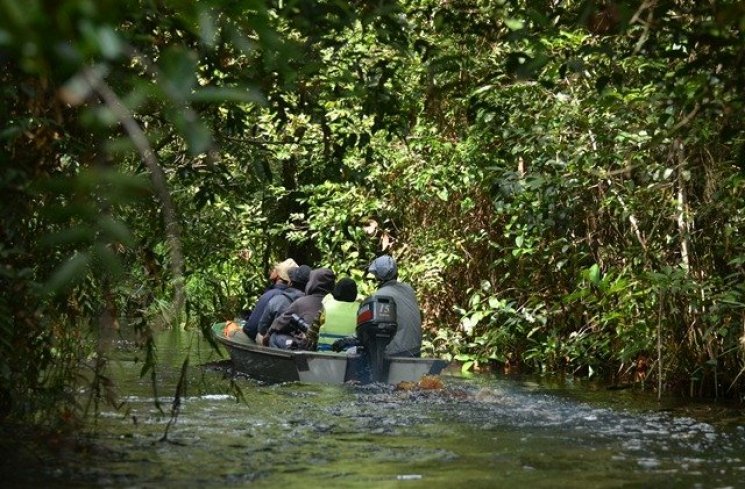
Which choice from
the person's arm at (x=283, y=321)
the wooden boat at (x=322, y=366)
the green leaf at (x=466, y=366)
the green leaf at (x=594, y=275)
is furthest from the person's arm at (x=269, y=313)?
the green leaf at (x=594, y=275)

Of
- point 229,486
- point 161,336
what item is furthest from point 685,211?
point 161,336

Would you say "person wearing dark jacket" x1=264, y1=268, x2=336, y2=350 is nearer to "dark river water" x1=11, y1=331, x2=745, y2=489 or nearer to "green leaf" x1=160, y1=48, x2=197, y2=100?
"dark river water" x1=11, y1=331, x2=745, y2=489

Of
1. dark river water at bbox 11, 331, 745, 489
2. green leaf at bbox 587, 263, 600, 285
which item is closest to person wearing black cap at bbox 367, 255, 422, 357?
dark river water at bbox 11, 331, 745, 489

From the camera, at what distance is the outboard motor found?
1247cm

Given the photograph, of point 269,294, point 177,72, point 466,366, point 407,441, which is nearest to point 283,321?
point 269,294

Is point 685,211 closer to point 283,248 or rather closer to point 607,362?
point 607,362

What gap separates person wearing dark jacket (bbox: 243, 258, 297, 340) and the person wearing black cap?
3132 mm

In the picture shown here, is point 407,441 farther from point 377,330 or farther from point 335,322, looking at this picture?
point 335,322

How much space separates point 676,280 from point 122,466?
6.38m

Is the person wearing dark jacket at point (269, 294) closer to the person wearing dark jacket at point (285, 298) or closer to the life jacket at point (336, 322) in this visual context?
the person wearing dark jacket at point (285, 298)

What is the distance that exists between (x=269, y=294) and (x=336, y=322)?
1.60m

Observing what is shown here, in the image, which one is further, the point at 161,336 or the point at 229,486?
the point at 161,336

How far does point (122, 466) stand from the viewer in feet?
22.7

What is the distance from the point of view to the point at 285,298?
15.9 meters
